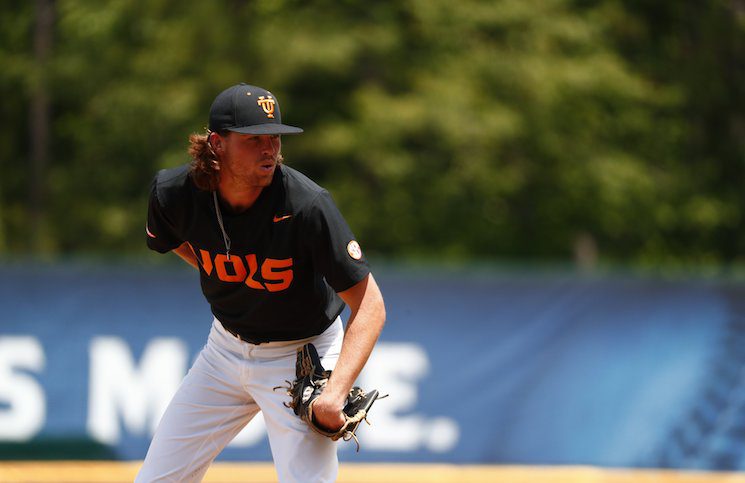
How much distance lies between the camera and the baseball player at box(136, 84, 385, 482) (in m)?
4.42

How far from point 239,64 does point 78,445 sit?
35.7 feet

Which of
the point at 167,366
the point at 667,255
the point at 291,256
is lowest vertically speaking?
the point at 667,255

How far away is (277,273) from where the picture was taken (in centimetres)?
457

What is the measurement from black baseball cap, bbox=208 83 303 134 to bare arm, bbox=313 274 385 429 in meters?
0.72

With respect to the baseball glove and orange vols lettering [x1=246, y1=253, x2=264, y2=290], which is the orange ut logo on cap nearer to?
orange vols lettering [x1=246, y1=253, x2=264, y2=290]

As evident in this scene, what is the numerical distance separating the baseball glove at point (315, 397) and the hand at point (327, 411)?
0.03 meters

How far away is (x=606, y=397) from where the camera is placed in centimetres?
937

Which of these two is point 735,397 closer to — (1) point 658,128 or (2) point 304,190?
(2) point 304,190

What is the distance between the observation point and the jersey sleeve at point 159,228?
4.82 metres

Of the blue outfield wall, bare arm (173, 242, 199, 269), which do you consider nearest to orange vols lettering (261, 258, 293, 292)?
bare arm (173, 242, 199, 269)

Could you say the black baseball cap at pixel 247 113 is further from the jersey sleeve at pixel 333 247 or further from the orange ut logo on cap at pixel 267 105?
the jersey sleeve at pixel 333 247

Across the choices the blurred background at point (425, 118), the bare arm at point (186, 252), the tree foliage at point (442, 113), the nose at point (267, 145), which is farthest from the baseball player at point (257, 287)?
the tree foliage at point (442, 113)

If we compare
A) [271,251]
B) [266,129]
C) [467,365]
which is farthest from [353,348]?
[467,365]

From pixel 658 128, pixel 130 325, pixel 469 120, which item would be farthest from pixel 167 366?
pixel 658 128
